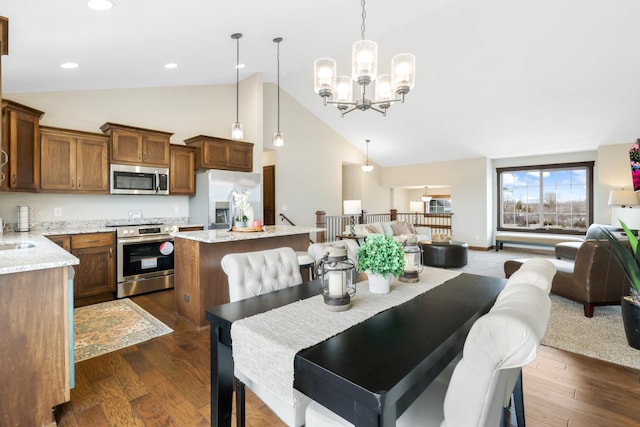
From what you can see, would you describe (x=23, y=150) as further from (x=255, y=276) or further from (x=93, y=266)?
(x=255, y=276)

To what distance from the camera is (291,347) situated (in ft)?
3.51

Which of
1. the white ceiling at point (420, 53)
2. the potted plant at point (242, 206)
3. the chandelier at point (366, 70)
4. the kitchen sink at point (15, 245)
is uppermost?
the white ceiling at point (420, 53)

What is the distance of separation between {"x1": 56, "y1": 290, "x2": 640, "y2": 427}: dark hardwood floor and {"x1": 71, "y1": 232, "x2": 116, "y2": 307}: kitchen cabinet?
1.76 metres

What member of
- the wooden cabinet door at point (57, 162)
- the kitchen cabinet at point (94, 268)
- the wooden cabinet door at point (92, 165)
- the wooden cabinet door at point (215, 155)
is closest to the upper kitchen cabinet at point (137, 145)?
the wooden cabinet door at point (92, 165)

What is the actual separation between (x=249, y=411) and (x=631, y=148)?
7.99 m

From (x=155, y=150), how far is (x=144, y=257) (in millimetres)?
1578

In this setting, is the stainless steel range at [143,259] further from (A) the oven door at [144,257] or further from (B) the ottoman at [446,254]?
(B) the ottoman at [446,254]

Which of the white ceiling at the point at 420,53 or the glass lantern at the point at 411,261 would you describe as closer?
the glass lantern at the point at 411,261

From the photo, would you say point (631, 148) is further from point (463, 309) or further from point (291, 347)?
point (291, 347)

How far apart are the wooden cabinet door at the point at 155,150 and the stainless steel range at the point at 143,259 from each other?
100cm

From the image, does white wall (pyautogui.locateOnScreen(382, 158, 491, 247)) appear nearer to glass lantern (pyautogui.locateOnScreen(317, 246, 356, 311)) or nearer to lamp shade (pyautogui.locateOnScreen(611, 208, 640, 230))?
lamp shade (pyautogui.locateOnScreen(611, 208, 640, 230))

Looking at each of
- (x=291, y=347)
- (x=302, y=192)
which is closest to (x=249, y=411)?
(x=291, y=347)

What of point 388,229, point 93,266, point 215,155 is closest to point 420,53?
point 388,229

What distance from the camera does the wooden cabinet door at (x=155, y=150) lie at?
15.1ft
